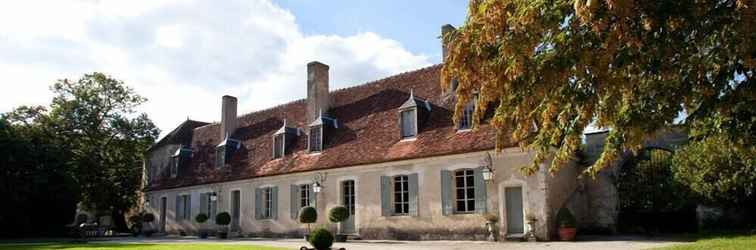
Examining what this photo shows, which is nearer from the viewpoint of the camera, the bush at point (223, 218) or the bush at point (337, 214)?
the bush at point (337, 214)

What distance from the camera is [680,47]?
19.2 ft

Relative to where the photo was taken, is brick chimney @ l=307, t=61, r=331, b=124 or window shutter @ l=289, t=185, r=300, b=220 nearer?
window shutter @ l=289, t=185, r=300, b=220

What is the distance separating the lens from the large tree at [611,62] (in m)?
5.53

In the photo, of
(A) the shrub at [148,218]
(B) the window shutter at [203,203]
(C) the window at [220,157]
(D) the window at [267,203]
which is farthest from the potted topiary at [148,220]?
(D) the window at [267,203]

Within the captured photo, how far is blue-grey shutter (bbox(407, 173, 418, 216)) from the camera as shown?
19.5 meters

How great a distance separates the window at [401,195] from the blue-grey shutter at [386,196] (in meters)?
0.19

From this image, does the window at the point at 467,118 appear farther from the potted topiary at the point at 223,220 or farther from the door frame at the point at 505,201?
the potted topiary at the point at 223,220

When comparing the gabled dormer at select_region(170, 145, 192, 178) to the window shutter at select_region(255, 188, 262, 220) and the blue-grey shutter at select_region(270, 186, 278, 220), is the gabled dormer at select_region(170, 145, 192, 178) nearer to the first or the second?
the window shutter at select_region(255, 188, 262, 220)

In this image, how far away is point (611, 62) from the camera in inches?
237

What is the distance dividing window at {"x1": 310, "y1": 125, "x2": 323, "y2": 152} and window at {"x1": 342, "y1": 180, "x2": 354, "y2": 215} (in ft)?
6.86

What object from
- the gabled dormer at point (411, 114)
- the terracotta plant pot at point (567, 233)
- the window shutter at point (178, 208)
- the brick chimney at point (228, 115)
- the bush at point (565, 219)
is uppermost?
the brick chimney at point (228, 115)

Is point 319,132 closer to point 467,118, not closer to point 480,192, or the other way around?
point 467,118

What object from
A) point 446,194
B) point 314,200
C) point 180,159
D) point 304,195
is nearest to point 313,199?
point 314,200

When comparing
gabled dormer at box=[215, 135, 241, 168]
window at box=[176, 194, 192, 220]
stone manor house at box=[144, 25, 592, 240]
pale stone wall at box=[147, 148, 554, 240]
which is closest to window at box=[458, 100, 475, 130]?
stone manor house at box=[144, 25, 592, 240]
